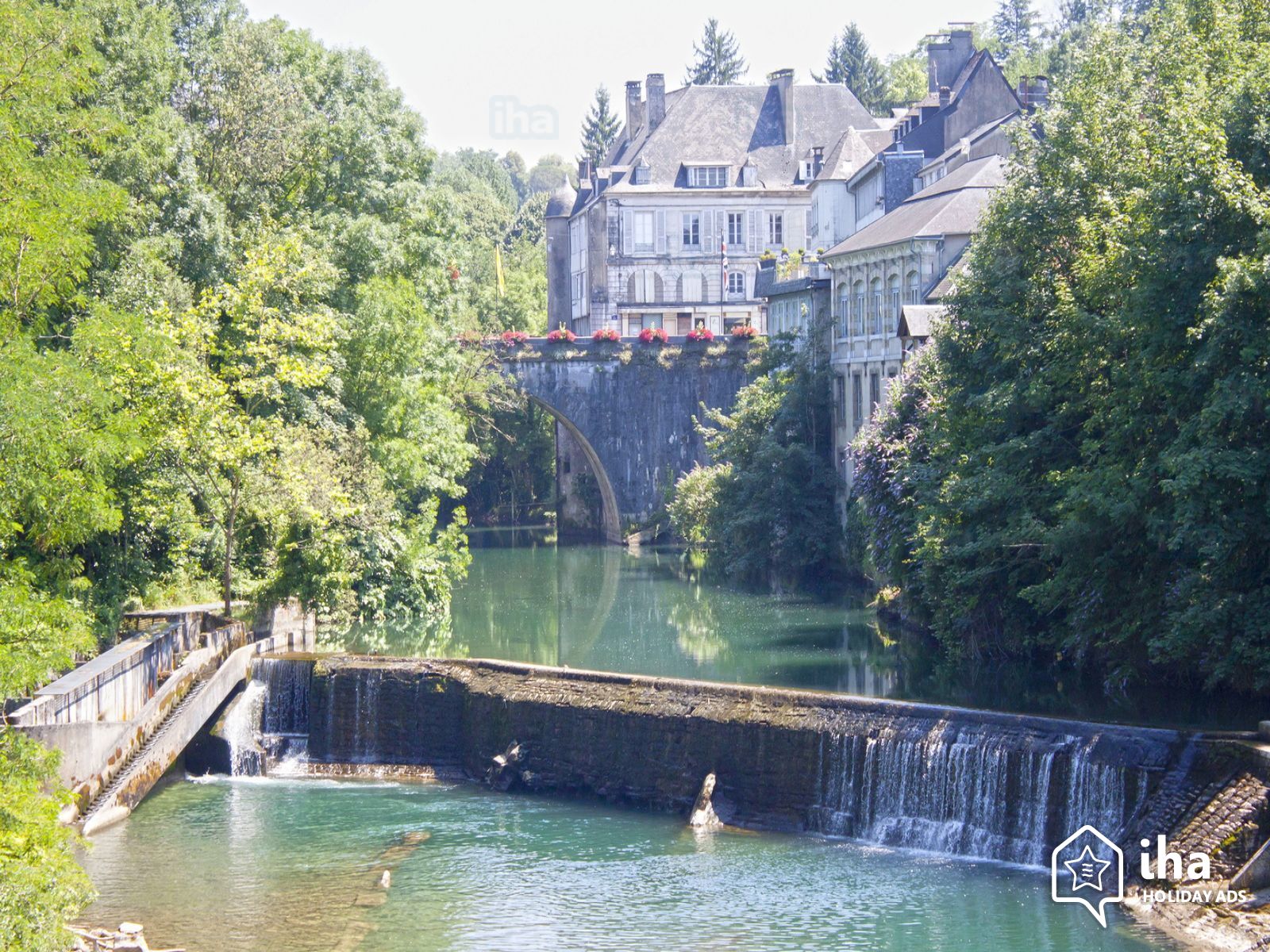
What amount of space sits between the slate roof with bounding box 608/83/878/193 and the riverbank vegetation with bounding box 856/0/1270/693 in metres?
42.9

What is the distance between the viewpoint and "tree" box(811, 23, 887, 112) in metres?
98.4

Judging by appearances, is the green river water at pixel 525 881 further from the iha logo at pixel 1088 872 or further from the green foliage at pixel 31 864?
the green foliage at pixel 31 864

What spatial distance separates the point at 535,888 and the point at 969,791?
6.20 metres

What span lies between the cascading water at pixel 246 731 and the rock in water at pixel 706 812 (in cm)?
820

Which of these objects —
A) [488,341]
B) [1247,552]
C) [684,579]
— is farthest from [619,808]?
[488,341]

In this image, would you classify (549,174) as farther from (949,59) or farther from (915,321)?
(915,321)

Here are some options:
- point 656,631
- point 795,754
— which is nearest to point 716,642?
point 656,631

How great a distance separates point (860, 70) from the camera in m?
99.1

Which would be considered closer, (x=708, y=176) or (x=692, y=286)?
(x=708, y=176)

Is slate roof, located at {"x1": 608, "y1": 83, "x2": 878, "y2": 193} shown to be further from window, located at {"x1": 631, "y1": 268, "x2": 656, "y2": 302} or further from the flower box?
the flower box

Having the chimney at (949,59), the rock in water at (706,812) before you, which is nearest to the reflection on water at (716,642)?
the rock in water at (706,812)

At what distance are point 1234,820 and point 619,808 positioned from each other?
9533 mm

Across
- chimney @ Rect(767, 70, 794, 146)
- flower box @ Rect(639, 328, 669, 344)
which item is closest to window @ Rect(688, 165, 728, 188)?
chimney @ Rect(767, 70, 794, 146)

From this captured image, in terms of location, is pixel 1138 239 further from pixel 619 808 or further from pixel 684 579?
pixel 684 579
